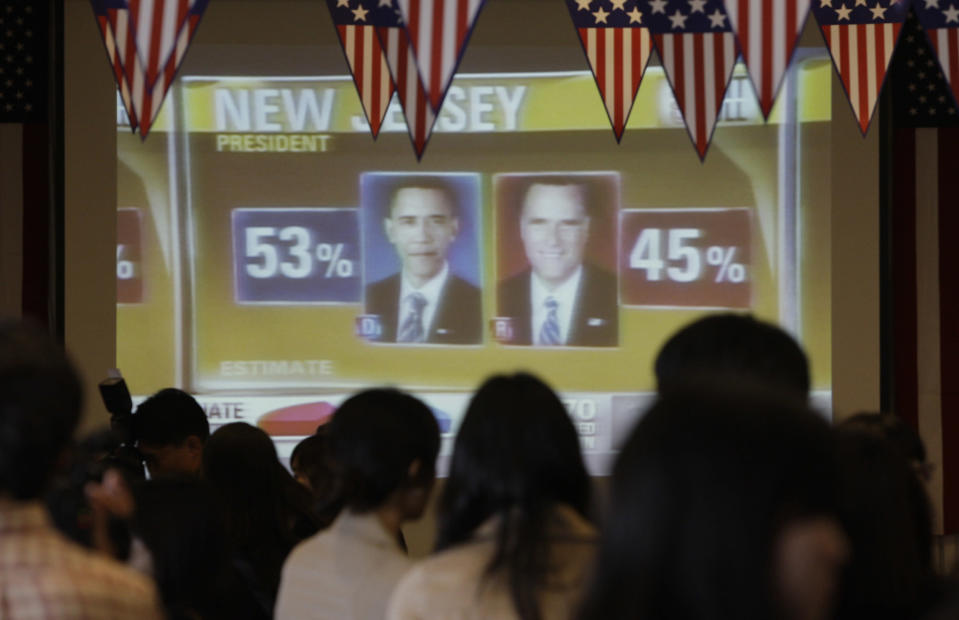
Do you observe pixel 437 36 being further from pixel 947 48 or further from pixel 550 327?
pixel 550 327

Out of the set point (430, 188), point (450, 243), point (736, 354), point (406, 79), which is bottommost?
point (736, 354)

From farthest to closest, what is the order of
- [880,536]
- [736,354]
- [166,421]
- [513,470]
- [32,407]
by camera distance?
1. [166,421]
2. [513,470]
3. [736,354]
4. [880,536]
5. [32,407]

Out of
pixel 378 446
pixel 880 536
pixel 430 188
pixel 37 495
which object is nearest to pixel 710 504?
pixel 880 536

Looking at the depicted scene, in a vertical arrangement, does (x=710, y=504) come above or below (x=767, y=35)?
below

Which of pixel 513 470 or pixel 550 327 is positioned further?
pixel 550 327

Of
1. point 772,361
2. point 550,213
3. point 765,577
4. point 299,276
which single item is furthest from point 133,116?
point 765,577

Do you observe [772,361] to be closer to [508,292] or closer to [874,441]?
[874,441]

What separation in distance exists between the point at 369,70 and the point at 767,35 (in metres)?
1.23

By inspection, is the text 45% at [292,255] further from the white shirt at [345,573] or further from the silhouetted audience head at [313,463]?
the white shirt at [345,573]

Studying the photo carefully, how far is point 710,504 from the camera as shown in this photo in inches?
30.2

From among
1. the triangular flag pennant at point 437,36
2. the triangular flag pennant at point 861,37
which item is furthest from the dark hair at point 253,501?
the triangular flag pennant at point 861,37

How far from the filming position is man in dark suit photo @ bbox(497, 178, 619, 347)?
5.54m

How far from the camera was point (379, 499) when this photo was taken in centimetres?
188

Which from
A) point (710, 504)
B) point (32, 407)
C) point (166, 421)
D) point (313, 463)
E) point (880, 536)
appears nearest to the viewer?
point (710, 504)
